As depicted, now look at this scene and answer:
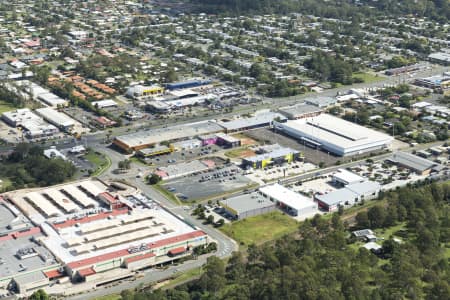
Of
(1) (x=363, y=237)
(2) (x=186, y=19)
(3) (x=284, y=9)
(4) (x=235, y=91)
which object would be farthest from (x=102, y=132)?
(3) (x=284, y=9)

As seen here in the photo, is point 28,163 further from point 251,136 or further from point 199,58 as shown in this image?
point 199,58

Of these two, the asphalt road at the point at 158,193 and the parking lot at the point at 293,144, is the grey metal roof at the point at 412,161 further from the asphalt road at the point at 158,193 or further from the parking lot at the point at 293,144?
the parking lot at the point at 293,144

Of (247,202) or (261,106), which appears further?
(261,106)

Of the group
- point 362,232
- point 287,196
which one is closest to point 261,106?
point 287,196

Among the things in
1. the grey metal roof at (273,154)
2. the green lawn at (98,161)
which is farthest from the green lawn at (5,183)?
the grey metal roof at (273,154)

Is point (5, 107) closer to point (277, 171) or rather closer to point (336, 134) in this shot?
point (277, 171)

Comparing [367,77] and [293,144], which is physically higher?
[293,144]

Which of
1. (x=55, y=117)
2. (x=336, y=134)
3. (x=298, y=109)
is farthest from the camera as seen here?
(x=298, y=109)

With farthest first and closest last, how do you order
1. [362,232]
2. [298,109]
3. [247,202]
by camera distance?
[298,109] < [247,202] < [362,232]
